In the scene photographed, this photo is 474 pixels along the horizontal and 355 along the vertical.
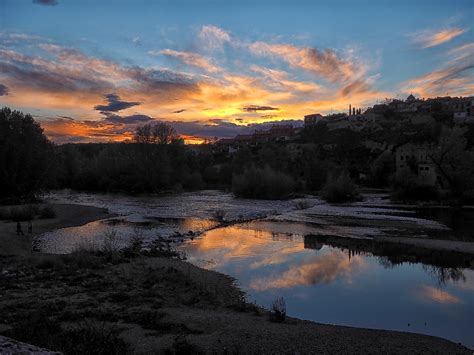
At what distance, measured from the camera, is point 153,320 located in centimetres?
1208

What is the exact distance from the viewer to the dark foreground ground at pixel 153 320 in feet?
31.8

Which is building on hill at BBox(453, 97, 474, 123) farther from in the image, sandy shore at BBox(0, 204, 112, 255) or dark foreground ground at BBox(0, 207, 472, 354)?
dark foreground ground at BBox(0, 207, 472, 354)

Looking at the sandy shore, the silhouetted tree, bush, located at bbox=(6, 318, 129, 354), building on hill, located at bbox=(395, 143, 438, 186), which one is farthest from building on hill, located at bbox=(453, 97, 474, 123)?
bush, located at bbox=(6, 318, 129, 354)

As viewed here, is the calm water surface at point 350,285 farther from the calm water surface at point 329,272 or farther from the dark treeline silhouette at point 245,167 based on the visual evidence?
the dark treeline silhouette at point 245,167

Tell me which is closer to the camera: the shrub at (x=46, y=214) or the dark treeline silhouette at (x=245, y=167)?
the shrub at (x=46, y=214)

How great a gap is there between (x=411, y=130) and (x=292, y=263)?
12232 cm

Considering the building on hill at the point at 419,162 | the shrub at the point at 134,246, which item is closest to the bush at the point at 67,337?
the shrub at the point at 134,246

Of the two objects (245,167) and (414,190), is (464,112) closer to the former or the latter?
(414,190)

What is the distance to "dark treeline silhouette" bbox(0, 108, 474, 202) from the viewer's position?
2258 inches

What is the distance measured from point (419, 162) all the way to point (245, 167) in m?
36.6

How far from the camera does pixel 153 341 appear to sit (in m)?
10.2

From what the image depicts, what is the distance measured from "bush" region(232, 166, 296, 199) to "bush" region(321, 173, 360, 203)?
11059 mm

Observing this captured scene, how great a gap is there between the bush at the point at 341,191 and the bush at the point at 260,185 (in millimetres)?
11059

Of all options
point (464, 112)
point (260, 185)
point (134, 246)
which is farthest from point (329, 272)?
point (464, 112)
